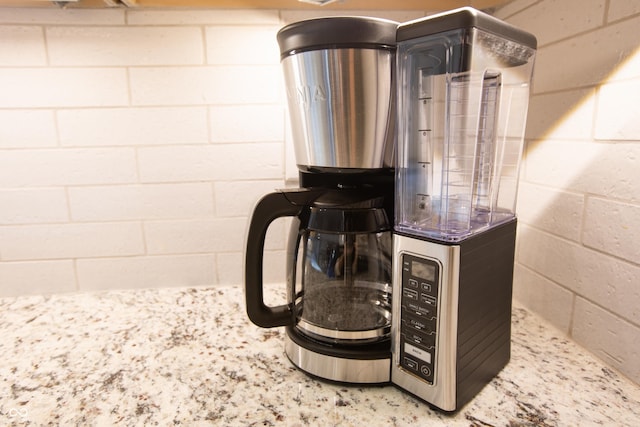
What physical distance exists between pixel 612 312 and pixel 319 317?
432 mm

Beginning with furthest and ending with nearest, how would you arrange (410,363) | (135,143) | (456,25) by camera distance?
(135,143)
(410,363)
(456,25)

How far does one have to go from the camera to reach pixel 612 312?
600 millimetres

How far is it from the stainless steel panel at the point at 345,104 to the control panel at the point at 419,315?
0.15 metres

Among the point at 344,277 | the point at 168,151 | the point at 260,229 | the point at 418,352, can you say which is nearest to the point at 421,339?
the point at 418,352

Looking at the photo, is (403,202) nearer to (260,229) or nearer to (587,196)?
(260,229)

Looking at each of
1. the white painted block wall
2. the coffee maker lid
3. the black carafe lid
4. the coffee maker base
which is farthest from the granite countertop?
the coffee maker lid

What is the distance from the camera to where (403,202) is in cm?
54

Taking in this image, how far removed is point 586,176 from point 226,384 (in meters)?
0.63

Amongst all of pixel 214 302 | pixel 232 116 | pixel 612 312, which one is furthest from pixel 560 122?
pixel 214 302

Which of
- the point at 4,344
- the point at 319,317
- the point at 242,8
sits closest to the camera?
the point at 319,317

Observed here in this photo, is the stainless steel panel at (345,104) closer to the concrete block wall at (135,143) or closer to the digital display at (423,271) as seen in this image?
the digital display at (423,271)

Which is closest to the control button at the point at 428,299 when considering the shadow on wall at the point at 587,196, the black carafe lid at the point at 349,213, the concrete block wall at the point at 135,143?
the black carafe lid at the point at 349,213

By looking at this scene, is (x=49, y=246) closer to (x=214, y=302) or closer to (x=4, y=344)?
(x=4, y=344)

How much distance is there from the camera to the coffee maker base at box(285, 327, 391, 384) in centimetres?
56
